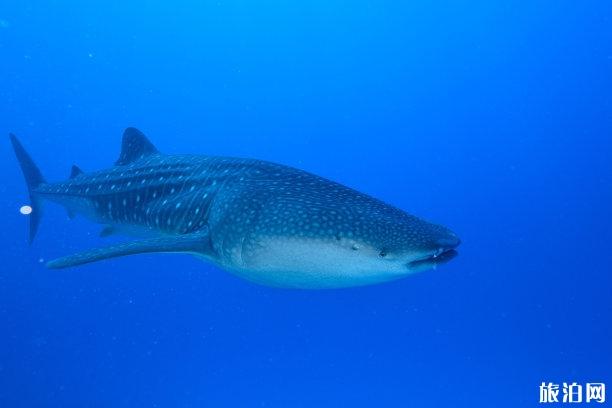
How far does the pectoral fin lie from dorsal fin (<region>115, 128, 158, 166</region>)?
292cm

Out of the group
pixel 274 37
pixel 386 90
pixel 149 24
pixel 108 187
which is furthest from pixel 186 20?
pixel 108 187

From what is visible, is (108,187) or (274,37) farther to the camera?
(274,37)

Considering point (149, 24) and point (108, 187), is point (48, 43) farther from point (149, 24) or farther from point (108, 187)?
point (108, 187)

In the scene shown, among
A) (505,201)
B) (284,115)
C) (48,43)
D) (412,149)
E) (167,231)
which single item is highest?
(48,43)

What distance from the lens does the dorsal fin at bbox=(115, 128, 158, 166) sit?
691 centimetres

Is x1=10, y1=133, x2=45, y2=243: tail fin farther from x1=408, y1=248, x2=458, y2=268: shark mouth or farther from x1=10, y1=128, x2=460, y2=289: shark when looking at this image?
x1=408, y1=248, x2=458, y2=268: shark mouth

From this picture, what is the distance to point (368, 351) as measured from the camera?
661 inches

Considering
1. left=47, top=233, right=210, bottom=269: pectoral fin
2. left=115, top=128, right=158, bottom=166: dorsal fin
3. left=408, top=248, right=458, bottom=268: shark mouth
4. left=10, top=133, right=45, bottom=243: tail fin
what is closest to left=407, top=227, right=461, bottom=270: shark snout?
left=408, top=248, right=458, bottom=268: shark mouth

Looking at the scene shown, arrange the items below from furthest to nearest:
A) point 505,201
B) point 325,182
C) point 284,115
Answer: point 284,115
point 505,201
point 325,182

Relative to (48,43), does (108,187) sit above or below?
below

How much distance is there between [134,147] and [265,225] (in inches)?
154

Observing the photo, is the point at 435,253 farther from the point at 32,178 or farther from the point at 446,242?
the point at 32,178

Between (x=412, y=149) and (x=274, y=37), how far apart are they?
2179cm

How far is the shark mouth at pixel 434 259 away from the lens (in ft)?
10.3
